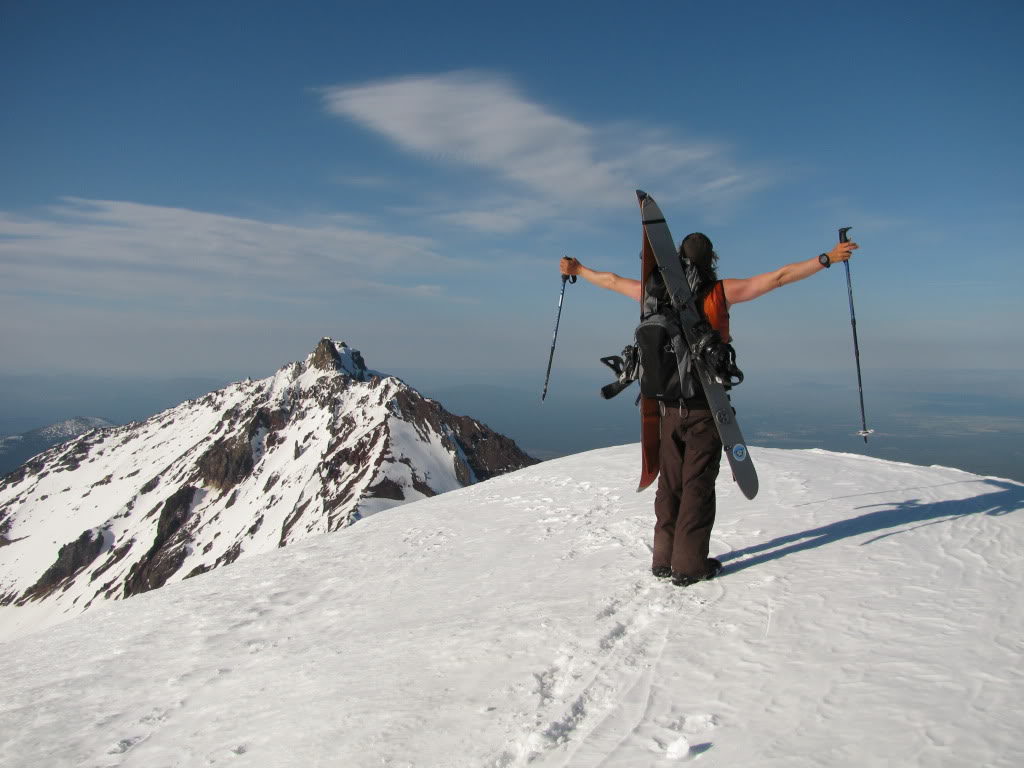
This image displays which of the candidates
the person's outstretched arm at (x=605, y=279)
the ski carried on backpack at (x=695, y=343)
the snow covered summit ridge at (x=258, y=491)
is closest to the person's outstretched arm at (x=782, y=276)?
the ski carried on backpack at (x=695, y=343)

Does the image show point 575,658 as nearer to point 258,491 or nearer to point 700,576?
point 700,576

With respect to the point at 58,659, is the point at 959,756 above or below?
above

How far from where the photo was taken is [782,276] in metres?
6.24

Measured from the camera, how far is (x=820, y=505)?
8.91 m

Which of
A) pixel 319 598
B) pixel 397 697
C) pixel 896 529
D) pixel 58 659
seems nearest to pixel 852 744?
pixel 397 697

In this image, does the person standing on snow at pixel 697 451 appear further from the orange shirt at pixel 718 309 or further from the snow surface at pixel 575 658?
the snow surface at pixel 575 658

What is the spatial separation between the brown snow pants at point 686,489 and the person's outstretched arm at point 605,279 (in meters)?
1.47

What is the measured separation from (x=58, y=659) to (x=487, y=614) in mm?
4443

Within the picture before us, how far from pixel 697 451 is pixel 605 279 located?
2.41 m

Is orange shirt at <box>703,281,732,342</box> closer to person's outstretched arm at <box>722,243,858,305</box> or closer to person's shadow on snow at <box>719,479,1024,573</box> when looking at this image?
person's outstretched arm at <box>722,243,858,305</box>

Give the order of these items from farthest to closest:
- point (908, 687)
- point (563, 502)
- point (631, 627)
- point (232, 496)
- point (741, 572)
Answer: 1. point (232, 496)
2. point (563, 502)
3. point (741, 572)
4. point (631, 627)
5. point (908, 687)

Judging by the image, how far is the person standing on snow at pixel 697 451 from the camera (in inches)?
243

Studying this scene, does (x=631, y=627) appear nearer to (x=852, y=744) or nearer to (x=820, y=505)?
(x=852, y=744)

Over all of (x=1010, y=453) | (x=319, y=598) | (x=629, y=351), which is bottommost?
(x=1010, y=453)
